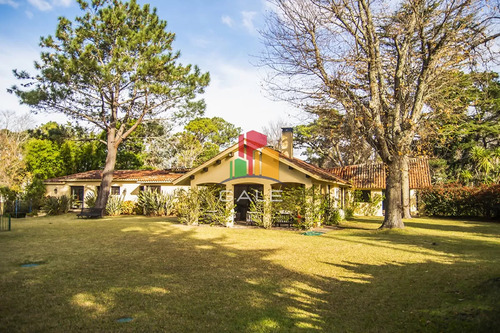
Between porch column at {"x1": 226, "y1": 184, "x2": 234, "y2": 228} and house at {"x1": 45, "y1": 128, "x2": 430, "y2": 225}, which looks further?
porch column at {"x1": 226, "y1": 184, "x2": 234, "y2": 228}

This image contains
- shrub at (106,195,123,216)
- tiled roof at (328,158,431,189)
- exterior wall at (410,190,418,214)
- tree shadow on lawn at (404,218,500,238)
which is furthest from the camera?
tiled roof at (328,158,431,189)

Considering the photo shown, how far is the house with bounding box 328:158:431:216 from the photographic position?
30109 millimetres

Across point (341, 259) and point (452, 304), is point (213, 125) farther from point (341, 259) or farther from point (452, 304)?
point (452, 304)

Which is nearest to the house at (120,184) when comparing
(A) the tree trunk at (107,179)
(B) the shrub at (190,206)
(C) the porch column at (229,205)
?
(A) the tree trunk at (107,179)

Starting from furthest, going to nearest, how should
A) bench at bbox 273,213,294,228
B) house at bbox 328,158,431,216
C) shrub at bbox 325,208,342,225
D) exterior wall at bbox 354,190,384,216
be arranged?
exterior wall at bbox 354,190,384,216 < house at bbox 328,158,431,216 < shrub at bbox 325,208,342,225 < bench at bbox 273,213,294,228

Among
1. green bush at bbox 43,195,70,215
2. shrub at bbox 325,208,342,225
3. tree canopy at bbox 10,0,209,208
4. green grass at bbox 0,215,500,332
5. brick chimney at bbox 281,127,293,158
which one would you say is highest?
tree canopy at bbox 10,0,209,208

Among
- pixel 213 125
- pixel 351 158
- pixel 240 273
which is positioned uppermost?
pixel 213 125

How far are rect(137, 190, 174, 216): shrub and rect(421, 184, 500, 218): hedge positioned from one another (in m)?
20.0

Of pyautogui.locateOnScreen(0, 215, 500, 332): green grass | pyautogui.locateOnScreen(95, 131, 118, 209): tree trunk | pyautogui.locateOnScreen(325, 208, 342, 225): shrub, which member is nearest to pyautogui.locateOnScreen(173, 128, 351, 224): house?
pyautogui.locateOnScreen(325, 208, 342, 225): shrub

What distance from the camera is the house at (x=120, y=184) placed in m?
29.0

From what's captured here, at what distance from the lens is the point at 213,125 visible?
50312 mm

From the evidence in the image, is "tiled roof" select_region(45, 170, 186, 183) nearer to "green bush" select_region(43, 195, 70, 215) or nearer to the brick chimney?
"green bush" select_region(43, 195, 70, 215)

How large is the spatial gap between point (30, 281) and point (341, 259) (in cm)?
780

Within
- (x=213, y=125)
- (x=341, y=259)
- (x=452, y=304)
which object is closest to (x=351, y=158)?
(x=213, y=125)
